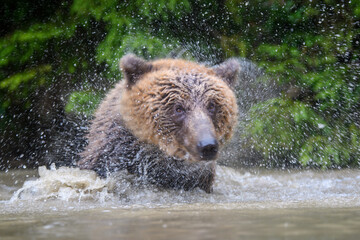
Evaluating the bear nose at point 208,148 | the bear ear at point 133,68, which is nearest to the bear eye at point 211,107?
the bear nose at point 208,148

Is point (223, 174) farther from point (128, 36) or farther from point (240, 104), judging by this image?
point (128, 36)

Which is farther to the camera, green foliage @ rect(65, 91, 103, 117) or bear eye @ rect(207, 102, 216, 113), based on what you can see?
green foliage @ rect(65, 91, 103, 117)

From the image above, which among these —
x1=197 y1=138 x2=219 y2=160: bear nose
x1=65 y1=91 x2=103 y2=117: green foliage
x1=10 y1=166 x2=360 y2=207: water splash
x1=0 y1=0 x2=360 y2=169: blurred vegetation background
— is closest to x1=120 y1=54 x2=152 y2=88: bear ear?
x1=10 y1=166 x2=360 y2=207: water splash

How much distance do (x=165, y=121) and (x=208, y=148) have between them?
602 millimetres

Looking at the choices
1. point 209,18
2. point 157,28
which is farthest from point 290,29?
point 157,28

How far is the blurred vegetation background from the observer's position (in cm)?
681

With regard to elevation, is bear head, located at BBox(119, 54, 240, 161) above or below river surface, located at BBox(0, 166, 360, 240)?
above

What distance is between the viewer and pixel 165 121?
4512mm

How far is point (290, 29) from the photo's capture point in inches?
285

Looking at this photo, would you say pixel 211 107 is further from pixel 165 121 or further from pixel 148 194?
pixel 148 194

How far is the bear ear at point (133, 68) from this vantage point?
15.6ft

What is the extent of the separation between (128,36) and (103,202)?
329 centimetres

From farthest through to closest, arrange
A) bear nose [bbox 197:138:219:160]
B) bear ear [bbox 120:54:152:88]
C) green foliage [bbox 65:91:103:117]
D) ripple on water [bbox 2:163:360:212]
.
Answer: green foliage [bbox 65:91:103:117] < bear ear [bbox 120:54:152:88] < bear nose [bbox 197:138:219:160] < ripple on water [bbox 2:163:360:212]

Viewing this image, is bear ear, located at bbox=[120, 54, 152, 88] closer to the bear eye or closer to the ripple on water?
the bear eye
